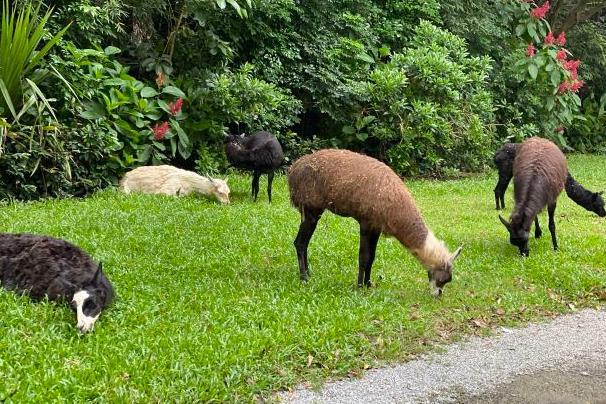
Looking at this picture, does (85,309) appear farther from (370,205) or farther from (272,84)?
(272,84)

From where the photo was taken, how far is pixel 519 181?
8672 millimetres

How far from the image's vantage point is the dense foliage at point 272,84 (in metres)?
10.7

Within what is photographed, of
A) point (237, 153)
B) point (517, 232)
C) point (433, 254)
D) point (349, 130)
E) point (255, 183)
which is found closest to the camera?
point (433, 254)

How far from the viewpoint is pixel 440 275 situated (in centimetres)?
672

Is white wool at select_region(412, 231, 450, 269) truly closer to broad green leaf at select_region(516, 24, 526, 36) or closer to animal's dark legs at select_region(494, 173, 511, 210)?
animal's dark legs at select_region(494, 173, 511, 210)

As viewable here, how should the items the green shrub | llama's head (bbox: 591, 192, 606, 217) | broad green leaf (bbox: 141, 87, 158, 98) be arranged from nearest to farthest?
llama's head (bbox: 591, 192, 606, 217), broad green leaf (bbox: 141, 87, 158, 98), the green shrub

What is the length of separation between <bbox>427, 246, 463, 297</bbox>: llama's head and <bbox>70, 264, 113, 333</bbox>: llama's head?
124 inches

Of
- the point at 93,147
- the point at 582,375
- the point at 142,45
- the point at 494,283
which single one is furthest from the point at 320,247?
the point at 142,45

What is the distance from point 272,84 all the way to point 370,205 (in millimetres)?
7539

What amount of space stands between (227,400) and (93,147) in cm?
733

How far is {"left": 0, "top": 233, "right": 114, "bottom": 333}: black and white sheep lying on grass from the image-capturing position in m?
5.64

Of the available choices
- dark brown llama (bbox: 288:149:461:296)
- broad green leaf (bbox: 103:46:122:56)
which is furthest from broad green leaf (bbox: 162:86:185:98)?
dark brown llama (bbox: 288:149:461:296)

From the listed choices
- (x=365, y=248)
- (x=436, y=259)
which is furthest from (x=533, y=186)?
(x=365, y=248)

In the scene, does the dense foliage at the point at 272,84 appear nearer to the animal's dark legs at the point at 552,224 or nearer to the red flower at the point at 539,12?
the red flower at the point at 539,12
